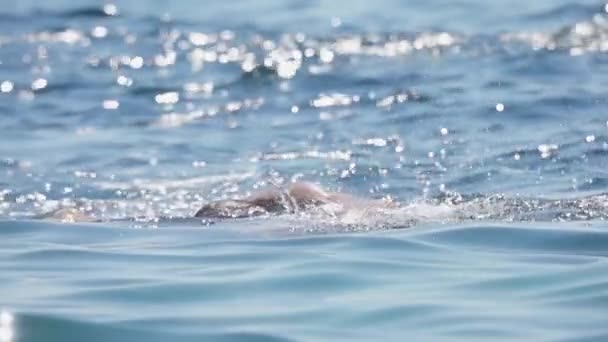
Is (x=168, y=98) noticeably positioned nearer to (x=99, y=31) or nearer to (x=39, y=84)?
(x=39, y=84)

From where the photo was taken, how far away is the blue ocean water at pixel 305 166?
444cm

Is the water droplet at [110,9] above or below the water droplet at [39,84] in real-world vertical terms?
above

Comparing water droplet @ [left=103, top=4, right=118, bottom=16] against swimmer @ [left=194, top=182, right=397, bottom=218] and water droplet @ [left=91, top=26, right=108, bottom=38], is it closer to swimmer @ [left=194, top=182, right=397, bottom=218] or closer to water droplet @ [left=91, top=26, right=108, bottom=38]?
water droplet @ [left=91, top=26, right=108, bottom=38]

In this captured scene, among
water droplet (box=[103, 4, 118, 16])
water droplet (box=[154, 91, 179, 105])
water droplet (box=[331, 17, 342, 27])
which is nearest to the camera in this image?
water droplet (box=[154, 91, 179, 105])

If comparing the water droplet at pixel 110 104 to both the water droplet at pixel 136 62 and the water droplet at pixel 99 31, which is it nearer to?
the water droplet at pixel 136 62

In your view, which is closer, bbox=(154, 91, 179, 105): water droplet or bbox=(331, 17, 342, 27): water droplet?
bbox=(154, 91, 179, 105): water droplet

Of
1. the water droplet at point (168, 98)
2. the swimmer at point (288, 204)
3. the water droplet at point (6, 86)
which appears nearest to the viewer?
the swimmer at point (288, 204)

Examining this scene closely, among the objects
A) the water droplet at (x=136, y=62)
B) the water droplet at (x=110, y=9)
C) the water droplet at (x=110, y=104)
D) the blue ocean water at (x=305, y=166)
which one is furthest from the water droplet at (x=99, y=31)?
the water droplet at (x=110, y=104)

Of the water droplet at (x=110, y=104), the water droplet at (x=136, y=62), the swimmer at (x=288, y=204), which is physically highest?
the water droplet at (x=136, y=62)

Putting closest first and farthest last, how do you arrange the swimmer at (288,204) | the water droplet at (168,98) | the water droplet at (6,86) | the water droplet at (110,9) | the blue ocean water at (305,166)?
the blue ocean water at (305,166) → the swimmer at (288,204) → the water droplet at (168,98) → the water droplet at (6,86) → the water droplet at (110,9)

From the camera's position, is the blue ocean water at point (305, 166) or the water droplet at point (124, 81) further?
the water droplet at point (124, 81)

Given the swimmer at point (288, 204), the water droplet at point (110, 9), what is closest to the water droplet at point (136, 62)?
the water droplet at point (110, 9)

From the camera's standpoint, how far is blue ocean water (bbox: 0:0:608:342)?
444cm

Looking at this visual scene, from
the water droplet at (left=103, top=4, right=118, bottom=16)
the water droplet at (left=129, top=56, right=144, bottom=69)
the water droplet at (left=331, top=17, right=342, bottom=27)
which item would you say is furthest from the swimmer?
the water droplet at (left=103, top=4, right=118, bottom=16)
